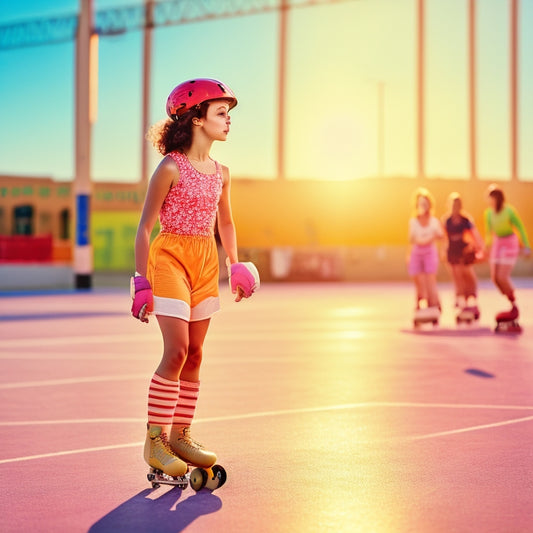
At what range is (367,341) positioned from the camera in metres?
14.4

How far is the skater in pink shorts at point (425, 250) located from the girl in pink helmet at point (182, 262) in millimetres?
11189

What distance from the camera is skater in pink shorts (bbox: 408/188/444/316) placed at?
16.9 meters

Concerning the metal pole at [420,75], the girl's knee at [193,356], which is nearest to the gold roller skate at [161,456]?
the girl's knee at [193,356]

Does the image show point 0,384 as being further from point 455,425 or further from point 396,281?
point 396,281

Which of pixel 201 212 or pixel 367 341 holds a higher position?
pixel 201 212

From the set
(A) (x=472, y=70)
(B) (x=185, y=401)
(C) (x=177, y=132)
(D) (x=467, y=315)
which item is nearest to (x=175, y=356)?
(B) (x=185, y=401)

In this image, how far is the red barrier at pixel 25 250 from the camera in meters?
38.0

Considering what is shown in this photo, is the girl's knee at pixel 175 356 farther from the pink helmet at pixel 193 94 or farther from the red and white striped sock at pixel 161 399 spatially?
the pink helmet at pixel 193 94

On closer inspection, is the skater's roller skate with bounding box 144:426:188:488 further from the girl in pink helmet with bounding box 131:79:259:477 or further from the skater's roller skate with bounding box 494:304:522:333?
the skater's roller skate with bounding box 494:304:522:333

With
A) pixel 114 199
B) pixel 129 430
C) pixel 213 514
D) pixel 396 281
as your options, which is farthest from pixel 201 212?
pixel 114 199

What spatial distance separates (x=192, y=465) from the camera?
5.71 metres

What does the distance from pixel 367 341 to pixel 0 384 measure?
5.78m

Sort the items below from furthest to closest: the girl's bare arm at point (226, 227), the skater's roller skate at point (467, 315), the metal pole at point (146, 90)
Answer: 1. the metal pole at point (146, 90)
2. the skater's roller skate at point (467, 315)
3. the girl's bare arm at point (226, 227)

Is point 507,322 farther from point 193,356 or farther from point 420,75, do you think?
point 420,75
